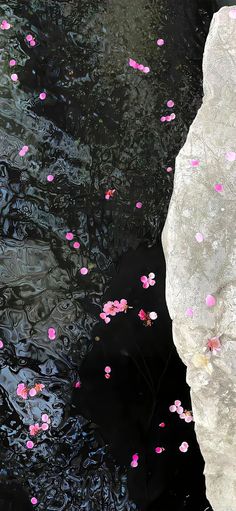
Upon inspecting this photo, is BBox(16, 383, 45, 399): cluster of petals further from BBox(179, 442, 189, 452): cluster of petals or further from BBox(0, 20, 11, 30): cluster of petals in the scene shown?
BBox(0, 20, 11, 30): cluster of petals

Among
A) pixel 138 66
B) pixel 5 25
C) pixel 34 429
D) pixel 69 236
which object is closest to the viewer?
pixel 34 429

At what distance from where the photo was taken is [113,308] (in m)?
3.74

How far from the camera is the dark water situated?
3615 millimetres

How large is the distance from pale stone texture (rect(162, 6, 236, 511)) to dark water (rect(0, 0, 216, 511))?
0.93 meters

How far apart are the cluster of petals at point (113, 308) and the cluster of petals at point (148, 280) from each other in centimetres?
17

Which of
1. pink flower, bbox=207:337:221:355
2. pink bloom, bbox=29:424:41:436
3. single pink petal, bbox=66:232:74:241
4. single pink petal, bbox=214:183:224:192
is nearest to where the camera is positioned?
pink flower, bbox=207:337:221:355

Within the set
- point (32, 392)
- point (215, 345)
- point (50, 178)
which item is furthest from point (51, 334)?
point (215, 345)

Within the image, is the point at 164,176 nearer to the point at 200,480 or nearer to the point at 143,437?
the point at 143,437

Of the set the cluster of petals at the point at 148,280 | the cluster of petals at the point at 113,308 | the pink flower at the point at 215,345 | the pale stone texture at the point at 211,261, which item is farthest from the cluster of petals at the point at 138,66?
the pink flower at the point at 215,345

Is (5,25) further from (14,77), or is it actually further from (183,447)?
(183,447)

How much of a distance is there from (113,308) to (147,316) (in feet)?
0.74

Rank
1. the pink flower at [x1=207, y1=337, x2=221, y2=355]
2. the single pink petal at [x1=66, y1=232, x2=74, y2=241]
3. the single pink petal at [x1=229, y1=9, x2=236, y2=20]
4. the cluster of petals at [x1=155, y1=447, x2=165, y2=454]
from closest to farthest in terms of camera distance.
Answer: the pink flower at [x1=207, y1=337, x2=221, y2=355] < the single pink petal at [x1=229, y1=9, x2=236, y2=20] < the cluster of petals at [x1=155, y1=447, x2=165, y2=454] < the single pink petal at [x1=66, y1=232, x2=74, y2=241]

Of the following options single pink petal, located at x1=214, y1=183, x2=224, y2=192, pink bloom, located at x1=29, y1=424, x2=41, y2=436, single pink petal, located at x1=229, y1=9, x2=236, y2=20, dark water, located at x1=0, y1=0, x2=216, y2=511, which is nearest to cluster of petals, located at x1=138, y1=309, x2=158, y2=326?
dark water, located at x1=0, y1=0, x2=216, y2=511

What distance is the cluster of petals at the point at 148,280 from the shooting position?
3768mm
